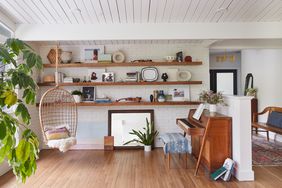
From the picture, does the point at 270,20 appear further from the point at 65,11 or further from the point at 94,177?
the point at 94,177

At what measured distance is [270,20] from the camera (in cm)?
371

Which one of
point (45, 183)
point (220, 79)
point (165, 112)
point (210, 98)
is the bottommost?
point (45, 183)

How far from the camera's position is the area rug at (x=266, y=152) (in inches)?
162

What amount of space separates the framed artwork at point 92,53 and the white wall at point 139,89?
16cm

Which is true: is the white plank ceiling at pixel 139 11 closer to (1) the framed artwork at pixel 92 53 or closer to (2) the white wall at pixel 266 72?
(1) the framed artwork at pixel 92 53

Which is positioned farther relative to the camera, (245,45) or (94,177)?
(245,45)

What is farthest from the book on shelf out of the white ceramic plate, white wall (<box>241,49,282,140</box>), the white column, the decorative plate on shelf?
white wall (<box>241,49,282,140</box>)

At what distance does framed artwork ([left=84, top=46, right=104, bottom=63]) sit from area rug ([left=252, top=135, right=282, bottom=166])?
398 centimetres

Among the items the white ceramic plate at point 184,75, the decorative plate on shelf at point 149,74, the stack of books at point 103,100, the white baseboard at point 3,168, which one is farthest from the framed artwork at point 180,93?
the white baseboard at point 3,168

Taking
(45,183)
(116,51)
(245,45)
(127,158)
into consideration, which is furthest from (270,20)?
(45,183)

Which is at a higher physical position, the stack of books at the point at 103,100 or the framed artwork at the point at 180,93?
the framed artwork at the point at 180,93

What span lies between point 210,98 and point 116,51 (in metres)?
2.49

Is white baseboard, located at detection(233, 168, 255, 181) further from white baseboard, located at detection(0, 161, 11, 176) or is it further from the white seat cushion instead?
white baseboard, located at detection(0, 161, 11, 176)

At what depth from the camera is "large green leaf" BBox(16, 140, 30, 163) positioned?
1.53 metres
